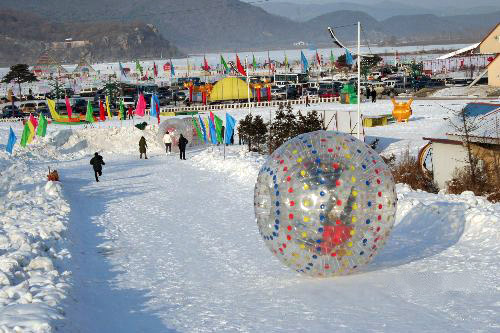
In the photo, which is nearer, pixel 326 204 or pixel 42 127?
pixel 326 204

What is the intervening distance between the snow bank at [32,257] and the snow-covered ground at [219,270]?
4 centimetres

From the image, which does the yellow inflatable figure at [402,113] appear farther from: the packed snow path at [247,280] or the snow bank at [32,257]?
the packed snow path at [247,280]

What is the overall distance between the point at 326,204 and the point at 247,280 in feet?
6.19

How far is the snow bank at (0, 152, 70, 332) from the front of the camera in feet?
24.8

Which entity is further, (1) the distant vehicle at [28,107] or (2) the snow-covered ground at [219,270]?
(1) the distant vehicle at [28,107]

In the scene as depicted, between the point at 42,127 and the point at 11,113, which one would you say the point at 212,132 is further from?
the point at 11,113

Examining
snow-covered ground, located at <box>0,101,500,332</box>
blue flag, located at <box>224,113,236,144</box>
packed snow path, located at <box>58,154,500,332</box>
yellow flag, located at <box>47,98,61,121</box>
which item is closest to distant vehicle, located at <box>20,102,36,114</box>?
yellow flag, located at <box>47,98,61,121</box>

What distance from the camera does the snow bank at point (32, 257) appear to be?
7.55 metres

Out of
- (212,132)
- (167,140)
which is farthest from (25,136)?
(212,132)

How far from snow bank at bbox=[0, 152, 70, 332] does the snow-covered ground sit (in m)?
0.04

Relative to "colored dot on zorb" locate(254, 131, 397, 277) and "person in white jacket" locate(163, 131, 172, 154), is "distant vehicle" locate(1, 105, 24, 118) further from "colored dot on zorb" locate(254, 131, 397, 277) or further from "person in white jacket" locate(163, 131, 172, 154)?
"colored dot on zorb" locate(254, 131, 397, 277)

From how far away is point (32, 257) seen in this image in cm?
1049

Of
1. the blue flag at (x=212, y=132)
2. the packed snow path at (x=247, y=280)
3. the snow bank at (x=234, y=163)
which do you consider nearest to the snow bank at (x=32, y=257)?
the packed snow path at (x=247, y=280)

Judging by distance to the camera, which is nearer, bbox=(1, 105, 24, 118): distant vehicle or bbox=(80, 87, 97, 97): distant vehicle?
bbox=(1, 105, 24, 118): distant vehicle
